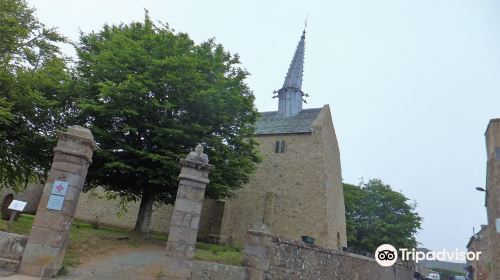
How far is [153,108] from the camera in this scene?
1485 centimetres

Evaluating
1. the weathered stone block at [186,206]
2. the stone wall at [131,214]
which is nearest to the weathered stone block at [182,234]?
the weathered stone block at [186,206]

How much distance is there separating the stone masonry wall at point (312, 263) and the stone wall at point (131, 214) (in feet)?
30.7

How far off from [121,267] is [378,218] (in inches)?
1225

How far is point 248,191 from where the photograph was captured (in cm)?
2650

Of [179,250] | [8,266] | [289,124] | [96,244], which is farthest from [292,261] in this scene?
[289,124]

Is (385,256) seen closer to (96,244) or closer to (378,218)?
(378,218)

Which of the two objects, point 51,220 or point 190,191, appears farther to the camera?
point 190,191

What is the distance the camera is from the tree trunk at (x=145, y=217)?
1556 centimetres

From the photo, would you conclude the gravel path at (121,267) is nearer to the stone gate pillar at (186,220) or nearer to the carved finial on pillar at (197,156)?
the stone gate pillar at (186,220)

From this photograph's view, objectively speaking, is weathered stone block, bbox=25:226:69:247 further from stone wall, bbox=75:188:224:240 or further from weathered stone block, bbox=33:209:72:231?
stone wall, bbox=75:188:224:240

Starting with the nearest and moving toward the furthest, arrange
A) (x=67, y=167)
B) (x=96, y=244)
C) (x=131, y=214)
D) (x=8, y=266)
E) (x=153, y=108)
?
1. (x=8, y=266)
2. (x=67, y=167)
3. (x=96, y=244)
4. (x=153, y=108)
5. (x=131, y=214)

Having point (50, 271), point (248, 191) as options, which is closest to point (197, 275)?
point (50, 271)

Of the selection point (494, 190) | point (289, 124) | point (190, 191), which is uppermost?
point (289, 124)

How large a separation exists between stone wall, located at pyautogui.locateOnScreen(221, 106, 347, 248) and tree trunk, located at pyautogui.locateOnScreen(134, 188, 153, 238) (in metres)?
9.17
